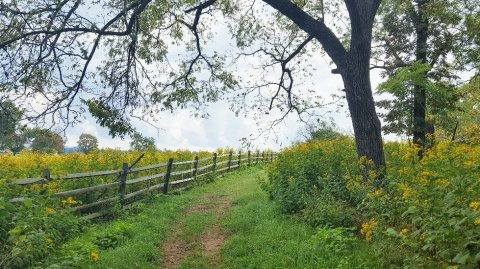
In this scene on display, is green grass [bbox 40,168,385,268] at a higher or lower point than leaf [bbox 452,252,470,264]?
lower

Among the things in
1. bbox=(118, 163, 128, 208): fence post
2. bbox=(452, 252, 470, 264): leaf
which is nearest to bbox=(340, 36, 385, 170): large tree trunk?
bbox=(452, 252, 470, 264): leaf

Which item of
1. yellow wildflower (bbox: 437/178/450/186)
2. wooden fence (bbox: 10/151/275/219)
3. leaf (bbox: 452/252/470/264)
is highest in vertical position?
yellow wildflower (bbox: 437/178/450/186)

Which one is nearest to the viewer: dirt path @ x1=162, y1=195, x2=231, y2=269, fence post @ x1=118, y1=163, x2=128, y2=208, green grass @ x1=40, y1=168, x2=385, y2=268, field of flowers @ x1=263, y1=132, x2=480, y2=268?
field of flowers @ x1=263, y1=132, x2=480, y2=268

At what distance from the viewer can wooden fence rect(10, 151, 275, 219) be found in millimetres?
9006

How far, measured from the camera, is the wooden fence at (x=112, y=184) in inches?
355

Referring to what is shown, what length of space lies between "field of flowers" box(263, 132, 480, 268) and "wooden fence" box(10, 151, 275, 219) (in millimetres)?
4679

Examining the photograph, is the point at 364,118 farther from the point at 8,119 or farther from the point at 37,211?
the point at 8,119

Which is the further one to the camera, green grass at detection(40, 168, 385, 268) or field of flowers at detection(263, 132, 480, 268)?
green grass at detection(40, 168, 385, 268)

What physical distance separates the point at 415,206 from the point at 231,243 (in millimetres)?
4329

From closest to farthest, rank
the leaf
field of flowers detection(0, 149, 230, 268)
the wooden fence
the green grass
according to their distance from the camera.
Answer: the leaf
field of flowers detection(0, 149, 230, 268)
the green grass
the wooden fence

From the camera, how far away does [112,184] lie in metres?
11.3

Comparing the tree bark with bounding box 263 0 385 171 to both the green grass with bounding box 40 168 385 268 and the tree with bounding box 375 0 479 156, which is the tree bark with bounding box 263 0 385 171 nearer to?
the green grass with bounding box 40 168 385 268

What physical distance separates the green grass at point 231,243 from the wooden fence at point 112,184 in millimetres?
681

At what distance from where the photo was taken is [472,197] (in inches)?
184
